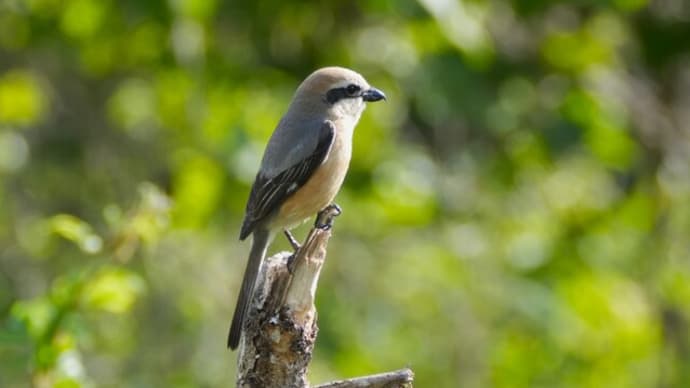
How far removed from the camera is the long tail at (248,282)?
12.8 feet

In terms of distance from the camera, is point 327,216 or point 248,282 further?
point 327,216

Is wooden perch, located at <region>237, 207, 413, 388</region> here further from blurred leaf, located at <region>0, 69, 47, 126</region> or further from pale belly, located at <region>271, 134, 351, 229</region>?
blurred leaf, located at <region>0, 69, 47, 126</region>

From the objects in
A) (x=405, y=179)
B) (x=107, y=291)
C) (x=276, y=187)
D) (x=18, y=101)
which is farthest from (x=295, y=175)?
(x=18, y=101)

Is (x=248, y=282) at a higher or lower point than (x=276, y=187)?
lower

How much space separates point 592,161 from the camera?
8.22 metres

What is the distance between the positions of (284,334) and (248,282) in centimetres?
84

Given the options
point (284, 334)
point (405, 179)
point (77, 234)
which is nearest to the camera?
point (284, 334)

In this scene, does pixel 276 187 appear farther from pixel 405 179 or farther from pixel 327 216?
pixel 405 179

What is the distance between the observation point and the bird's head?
4.99 metres

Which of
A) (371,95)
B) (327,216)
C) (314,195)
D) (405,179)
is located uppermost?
(405,179)

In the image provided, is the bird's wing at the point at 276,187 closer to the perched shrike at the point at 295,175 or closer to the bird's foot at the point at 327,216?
the perched shrike at the point at 295,175

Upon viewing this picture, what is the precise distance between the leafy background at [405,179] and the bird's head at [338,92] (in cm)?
175

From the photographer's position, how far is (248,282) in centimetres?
412

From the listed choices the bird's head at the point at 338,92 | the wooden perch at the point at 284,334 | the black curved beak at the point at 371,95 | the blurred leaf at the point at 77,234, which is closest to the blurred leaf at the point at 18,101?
the bird's head at the point at 338,92
